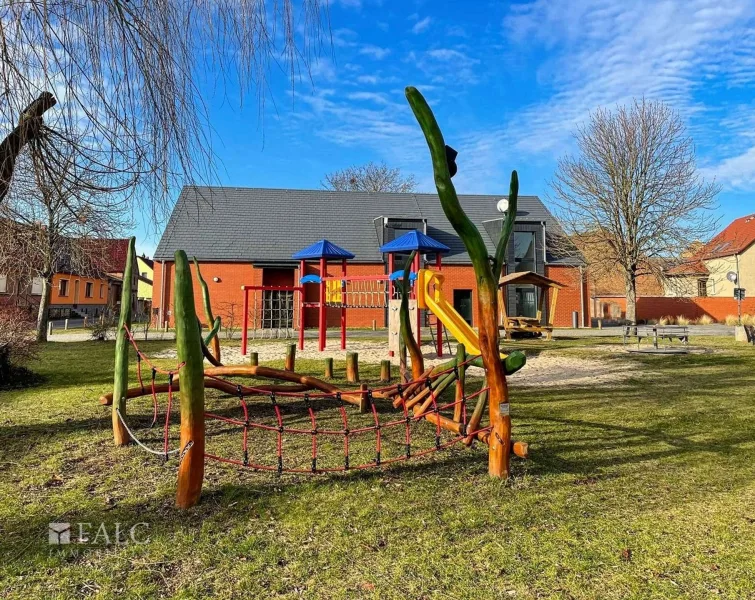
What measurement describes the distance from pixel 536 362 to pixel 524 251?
1503 centimetres

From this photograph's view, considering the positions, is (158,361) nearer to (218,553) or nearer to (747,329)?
(218,553)

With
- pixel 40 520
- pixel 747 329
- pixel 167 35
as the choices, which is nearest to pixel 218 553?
pixel 40 520

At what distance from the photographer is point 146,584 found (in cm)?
228

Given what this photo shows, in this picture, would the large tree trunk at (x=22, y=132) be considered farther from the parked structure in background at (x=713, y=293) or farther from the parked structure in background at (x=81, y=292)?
the parked structure in background at (x=81, y=292)

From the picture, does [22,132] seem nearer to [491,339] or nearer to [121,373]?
[121,373]

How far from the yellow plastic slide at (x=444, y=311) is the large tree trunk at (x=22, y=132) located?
4.52 m

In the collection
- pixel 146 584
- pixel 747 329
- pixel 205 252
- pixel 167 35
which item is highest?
pixel 205 252

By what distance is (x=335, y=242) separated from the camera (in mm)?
24906

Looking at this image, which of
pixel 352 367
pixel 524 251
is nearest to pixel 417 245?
pixel 352 367

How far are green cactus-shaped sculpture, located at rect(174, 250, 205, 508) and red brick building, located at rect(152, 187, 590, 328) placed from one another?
65.9 ft

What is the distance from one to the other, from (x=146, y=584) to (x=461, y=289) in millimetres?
23340

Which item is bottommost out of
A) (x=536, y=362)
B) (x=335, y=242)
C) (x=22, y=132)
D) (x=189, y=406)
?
(x=536, y=362)

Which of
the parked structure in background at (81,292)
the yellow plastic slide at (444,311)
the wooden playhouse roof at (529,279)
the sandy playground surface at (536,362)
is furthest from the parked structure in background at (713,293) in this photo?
the parked structure in background at (81,292)

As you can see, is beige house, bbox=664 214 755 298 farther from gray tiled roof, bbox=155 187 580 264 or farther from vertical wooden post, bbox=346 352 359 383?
vertical wooden post, bbox=346 352 359 383
